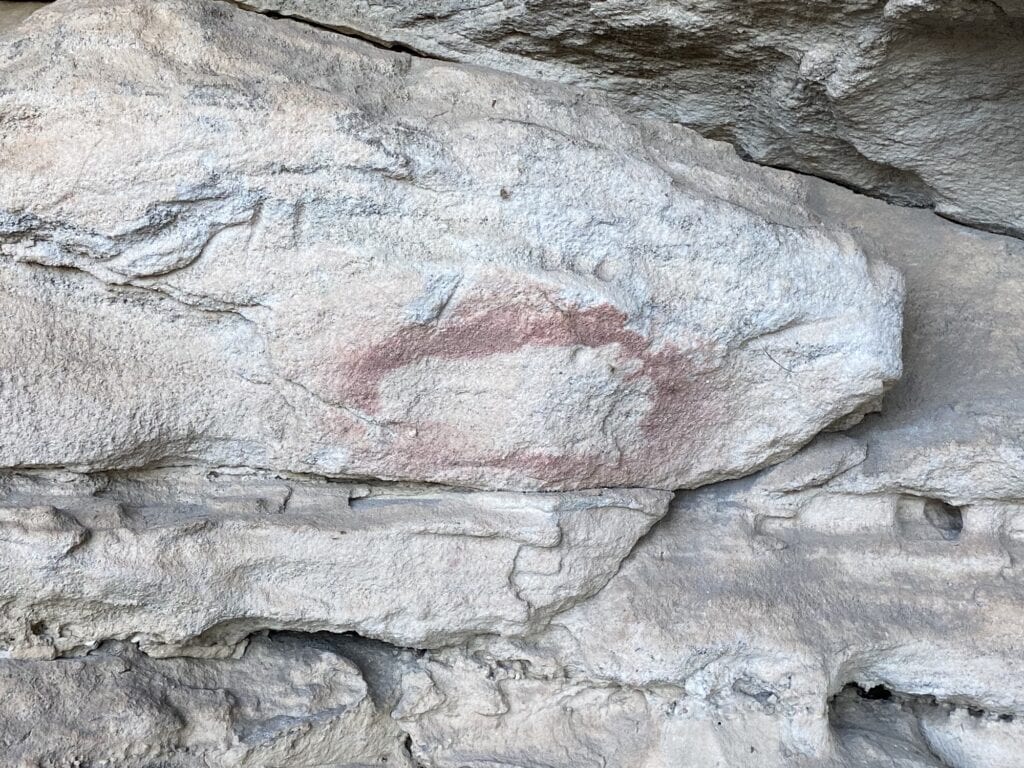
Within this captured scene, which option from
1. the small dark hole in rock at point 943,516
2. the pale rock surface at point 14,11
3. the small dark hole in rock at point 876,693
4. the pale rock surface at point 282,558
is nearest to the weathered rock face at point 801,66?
the pale rock surface at point 14,11

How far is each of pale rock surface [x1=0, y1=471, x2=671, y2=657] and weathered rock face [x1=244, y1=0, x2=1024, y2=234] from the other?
656mm

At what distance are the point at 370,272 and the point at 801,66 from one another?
726 mm

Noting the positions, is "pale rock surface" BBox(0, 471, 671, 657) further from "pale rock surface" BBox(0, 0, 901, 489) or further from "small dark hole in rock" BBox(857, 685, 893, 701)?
"small dark hole in rock" BBox(857, 685, 893, 701)

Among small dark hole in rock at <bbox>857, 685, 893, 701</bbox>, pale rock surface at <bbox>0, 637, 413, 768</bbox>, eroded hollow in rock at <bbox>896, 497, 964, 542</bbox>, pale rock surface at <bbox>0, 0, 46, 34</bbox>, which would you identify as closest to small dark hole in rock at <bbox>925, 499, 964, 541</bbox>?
eroded hollow in rock at <bbox>896, 497, 964, 542</bbox>

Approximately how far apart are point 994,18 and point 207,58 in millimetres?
1007

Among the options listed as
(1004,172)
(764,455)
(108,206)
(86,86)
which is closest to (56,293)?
(108,206)

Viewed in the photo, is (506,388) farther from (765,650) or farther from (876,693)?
(876,693)

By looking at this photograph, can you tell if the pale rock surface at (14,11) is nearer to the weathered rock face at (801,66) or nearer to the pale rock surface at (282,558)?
the weathered rock face at (801,66)

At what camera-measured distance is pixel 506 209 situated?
107 centimetres

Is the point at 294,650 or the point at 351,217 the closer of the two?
the point at 351,217

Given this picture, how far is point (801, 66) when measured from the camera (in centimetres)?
129

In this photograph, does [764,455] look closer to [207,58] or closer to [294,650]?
[294,650]

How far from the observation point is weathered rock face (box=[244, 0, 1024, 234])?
3.99ft

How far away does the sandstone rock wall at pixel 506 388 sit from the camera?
1.03 metres
